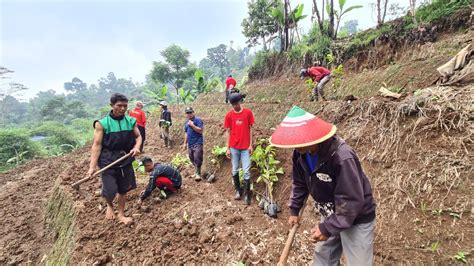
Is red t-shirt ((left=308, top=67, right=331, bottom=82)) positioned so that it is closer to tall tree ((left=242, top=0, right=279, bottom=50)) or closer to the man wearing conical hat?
the man wearing conical hat

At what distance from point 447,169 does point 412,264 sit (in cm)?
122

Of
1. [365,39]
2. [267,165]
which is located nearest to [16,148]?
[267,165]

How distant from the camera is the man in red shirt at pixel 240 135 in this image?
447 cm

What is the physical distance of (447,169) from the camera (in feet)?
10.4

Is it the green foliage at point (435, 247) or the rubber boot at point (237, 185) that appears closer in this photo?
the green foliage at point (435, 247)

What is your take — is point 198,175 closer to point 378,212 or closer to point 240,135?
point 240,135

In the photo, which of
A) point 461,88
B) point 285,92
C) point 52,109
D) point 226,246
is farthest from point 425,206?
point 52,109

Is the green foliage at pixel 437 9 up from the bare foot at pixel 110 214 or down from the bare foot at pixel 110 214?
up

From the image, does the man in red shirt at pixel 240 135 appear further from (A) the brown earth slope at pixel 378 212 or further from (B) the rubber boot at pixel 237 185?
(A) the brown earth slope at pixel 378 212

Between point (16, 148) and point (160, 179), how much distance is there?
18138 millimetres

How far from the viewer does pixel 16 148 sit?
17.5m

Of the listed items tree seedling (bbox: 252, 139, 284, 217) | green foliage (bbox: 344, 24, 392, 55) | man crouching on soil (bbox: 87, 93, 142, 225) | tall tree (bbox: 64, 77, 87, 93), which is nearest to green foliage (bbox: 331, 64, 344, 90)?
green foliage (bbox: 344, 24, 392, 55)

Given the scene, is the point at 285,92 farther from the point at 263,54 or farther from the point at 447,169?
the point at 447,169

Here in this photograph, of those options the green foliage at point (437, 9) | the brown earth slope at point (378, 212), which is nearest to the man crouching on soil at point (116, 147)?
the brown earth slope at point (378, 212)
